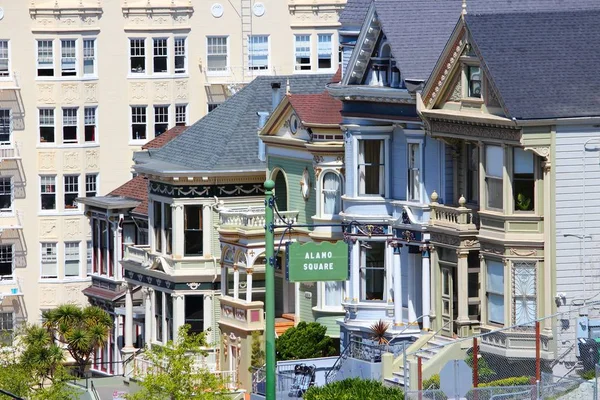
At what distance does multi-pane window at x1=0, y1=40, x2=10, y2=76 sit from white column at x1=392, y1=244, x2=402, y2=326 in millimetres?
31481

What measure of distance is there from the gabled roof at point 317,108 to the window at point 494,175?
27.9 feet

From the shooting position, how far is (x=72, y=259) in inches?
3561

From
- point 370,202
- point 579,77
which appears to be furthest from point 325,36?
point 579,77

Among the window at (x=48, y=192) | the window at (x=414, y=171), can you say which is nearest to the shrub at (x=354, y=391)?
the window at (x=414, y=171)

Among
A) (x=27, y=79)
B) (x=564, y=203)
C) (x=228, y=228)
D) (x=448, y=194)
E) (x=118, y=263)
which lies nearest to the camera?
(x=564, y=203)

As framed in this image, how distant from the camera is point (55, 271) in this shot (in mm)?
90500

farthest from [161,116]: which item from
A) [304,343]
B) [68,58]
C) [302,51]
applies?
[304,343]

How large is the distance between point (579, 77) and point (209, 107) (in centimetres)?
3769

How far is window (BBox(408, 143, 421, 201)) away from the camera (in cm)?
6078

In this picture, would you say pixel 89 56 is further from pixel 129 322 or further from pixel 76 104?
pixel 129 322

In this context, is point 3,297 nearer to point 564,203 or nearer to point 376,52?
point 376,52

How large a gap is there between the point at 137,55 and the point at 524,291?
37.1m

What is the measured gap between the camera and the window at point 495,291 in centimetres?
5659

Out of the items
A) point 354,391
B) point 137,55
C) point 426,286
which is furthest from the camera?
point 137,55
